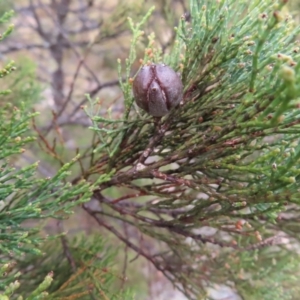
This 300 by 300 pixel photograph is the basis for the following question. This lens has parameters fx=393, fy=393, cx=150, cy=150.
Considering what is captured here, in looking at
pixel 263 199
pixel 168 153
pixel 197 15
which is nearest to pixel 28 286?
pixel 168 153

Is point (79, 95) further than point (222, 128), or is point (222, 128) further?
point (79, 95)

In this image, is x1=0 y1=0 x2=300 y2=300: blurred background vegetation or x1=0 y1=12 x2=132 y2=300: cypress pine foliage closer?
x1=0 y1=12 x2=132 y2=300: cypress pine foliage

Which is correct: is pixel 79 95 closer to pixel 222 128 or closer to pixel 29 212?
pixel 29 212

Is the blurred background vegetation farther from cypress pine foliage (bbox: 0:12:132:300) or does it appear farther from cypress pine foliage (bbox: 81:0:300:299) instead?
cypress pine foliage (bbox: 81:0:300:299)

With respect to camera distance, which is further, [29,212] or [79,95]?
A: [79,95]

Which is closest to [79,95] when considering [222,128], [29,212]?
[29,212]

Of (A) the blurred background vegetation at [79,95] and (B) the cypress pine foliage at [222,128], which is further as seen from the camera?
(A) the blurred background vegetation at [79,95]

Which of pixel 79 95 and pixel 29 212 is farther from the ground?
pixel 79 95

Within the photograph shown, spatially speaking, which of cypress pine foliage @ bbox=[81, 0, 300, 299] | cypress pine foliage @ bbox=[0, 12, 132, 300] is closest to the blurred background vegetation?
cypress pine foliage @ bbox=[0, 12, 132, 300]

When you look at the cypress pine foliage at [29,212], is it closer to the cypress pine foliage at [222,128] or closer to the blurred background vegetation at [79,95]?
the blurred background vegetation at [79,95]

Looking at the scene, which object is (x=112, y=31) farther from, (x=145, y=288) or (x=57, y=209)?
(x=145, y=288)

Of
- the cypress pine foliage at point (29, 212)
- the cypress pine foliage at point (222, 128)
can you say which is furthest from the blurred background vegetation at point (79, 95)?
the cypress pine foliage at point (222, 128)
